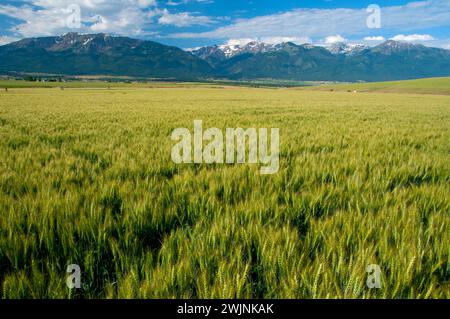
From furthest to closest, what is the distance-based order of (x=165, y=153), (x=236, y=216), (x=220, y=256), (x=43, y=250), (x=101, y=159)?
(x=165, y=153), (x=101, y=159), (x=236, y=216), (x=43, y=250), (x=220, y=256)

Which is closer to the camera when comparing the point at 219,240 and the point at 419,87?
the point at 219,240

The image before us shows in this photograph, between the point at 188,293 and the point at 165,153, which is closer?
the point at 188,293

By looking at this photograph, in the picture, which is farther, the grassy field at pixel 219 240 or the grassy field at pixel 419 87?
the grassy field at pixel 419 87

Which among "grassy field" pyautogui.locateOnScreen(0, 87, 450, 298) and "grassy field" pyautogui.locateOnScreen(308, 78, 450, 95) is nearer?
"grassy field" pyautogui.locateOnScreen(0, 87, 450, 298)

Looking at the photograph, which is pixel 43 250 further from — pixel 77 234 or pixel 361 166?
pixel 361 166

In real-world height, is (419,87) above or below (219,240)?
above

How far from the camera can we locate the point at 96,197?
2.51 meters

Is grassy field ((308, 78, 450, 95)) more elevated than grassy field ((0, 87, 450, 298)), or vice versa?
grassy field ((308, 78, 450, 95))

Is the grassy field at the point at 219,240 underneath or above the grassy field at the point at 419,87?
underneath
